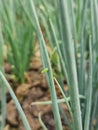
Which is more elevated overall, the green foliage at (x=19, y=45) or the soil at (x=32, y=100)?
the green foliage at (x=19, y=45)

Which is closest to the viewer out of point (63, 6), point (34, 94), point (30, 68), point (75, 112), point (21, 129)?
point (63, 6)

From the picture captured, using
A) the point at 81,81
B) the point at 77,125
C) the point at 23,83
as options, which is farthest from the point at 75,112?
the point at 23,83

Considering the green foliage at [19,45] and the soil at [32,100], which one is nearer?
the soil at [32,100]

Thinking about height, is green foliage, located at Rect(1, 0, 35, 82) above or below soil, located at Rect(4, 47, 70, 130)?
above

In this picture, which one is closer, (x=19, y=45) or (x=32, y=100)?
(x=32, y=100)

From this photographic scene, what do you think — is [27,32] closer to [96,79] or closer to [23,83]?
[23,83]

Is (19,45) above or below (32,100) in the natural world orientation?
above

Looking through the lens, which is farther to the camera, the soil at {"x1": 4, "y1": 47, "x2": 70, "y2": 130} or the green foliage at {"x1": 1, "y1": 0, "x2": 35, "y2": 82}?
the green foliage at {"x1": 1, "y1": 0, "x2": 35, "y2": 82}

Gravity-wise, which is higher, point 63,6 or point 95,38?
point 63,6
